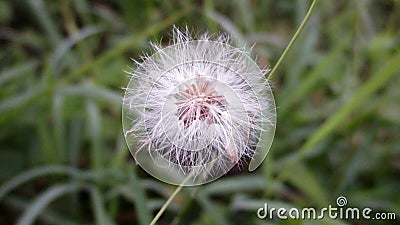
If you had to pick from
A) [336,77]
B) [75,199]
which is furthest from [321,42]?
[75,199]

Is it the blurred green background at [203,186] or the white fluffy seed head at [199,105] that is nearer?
the white fluffy seed head at [199,105]

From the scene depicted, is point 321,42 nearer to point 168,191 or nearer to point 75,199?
point 168,191
